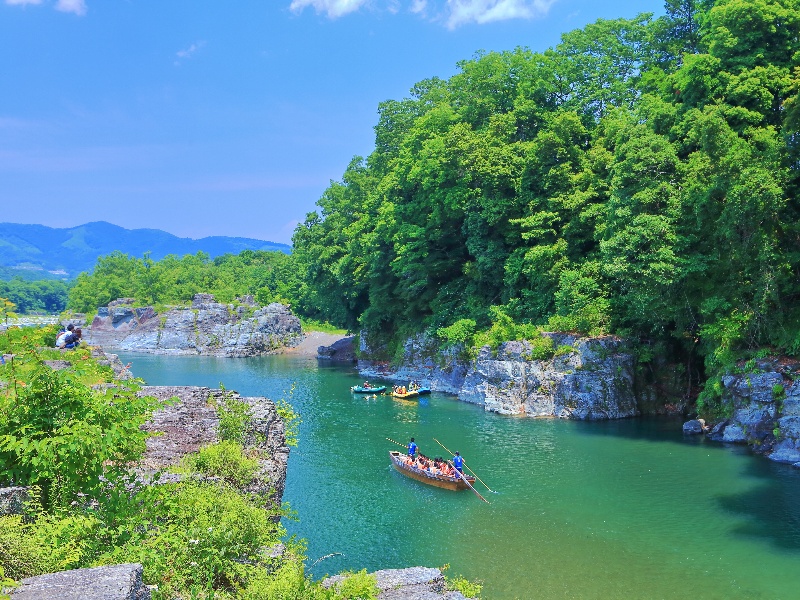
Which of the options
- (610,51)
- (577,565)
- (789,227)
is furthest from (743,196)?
(610,51)

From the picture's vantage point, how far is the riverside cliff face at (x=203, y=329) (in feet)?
252

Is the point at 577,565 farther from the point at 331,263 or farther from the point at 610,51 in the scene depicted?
the point at 331,263

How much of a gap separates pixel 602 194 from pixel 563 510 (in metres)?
21.4

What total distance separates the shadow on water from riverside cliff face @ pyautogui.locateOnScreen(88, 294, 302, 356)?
5861 centimetres

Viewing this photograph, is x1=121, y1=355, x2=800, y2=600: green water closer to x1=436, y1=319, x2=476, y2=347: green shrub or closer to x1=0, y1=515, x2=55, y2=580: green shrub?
x1=436, y1=319, x2=476, y2=347: green shrub

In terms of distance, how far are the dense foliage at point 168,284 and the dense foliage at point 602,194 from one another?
108ft

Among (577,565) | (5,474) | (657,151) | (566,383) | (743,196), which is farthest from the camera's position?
(566,383)

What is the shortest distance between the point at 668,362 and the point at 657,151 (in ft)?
37.1

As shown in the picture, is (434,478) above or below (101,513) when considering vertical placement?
below

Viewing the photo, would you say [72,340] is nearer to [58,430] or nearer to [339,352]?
[58,430]

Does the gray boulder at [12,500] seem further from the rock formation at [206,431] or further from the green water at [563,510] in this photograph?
the green water at [563,510]

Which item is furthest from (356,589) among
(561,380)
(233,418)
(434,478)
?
(561,380)

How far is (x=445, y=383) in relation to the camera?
44062mm

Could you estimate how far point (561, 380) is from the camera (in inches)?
1372
